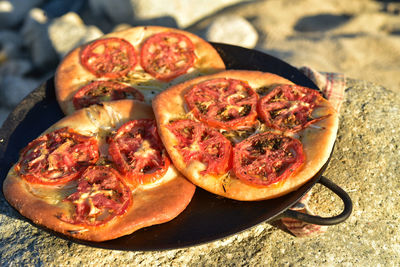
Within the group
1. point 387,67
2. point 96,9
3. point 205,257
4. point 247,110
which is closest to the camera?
point 205,257

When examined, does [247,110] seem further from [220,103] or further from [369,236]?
[369,236]

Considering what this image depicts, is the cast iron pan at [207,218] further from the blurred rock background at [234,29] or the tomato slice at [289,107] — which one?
the blurred rock background at [234,29]

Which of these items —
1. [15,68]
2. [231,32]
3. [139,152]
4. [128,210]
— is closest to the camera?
[128,210]

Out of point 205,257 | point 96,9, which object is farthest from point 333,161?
point 96,9

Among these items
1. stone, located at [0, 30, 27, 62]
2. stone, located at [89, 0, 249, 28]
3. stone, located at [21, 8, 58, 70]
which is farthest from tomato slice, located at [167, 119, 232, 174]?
stone, located at [0, 30, 27, 62]

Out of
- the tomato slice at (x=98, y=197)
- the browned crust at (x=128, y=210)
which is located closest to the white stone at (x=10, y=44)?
the browned crust at (x=128, y=210)

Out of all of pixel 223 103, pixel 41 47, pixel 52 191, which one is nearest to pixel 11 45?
pixel 41 47

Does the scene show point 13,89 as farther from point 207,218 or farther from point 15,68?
point 207,218
